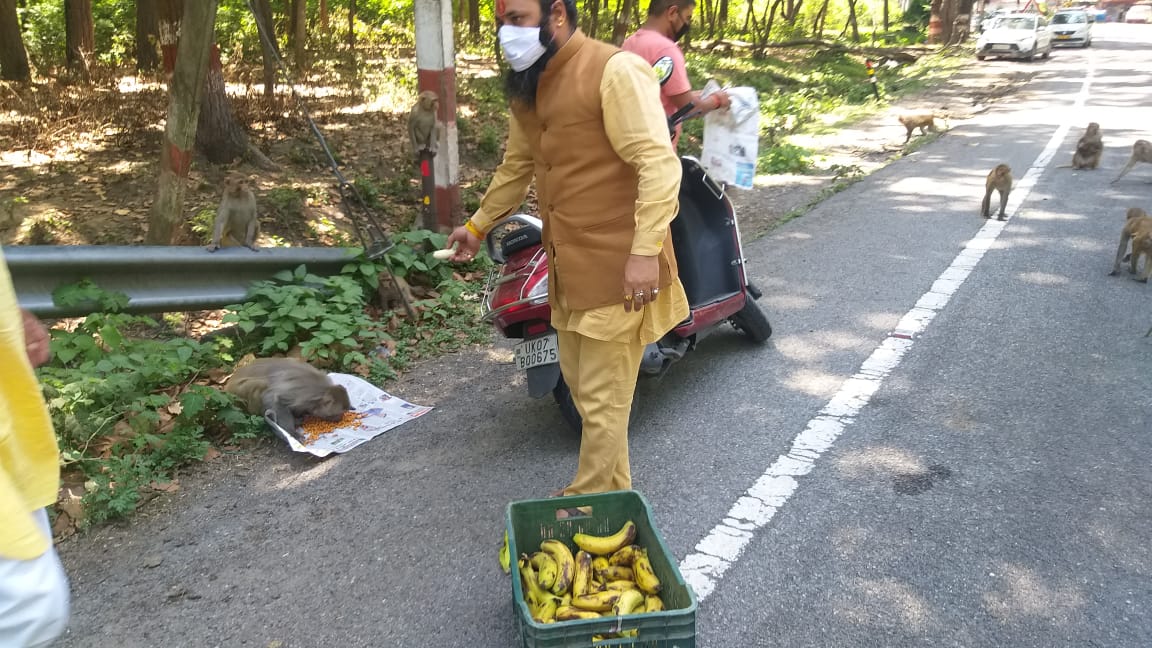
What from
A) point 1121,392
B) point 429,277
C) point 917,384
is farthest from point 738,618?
point 429,277

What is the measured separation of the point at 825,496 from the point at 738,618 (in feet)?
3.21

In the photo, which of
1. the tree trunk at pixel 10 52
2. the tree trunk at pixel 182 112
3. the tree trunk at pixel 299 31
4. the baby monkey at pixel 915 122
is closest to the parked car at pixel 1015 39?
the baby monkey at pixel 915 122

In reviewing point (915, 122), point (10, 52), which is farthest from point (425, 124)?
point (10, 52)

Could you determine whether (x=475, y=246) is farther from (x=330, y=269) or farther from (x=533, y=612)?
(x=330, y=269)

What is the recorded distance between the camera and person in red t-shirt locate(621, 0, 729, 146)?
15.8 feet

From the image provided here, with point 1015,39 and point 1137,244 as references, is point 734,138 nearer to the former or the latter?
point 1137,244

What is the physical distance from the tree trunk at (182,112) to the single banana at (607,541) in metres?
4.77

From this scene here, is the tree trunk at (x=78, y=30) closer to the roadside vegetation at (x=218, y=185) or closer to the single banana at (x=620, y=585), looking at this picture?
the roadside vegetation at (x=218, y=185)

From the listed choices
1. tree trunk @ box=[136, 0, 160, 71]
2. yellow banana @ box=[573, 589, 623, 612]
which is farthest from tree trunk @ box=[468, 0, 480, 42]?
yellow banana @ box=[573, 589, 623, 612]

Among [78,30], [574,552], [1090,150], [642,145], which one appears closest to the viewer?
[642,145]

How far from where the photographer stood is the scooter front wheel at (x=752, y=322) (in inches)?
215

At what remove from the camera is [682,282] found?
16.3 feet

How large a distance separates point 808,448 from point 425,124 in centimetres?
458

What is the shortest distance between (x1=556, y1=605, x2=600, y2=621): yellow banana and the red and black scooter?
1626 millimetres
